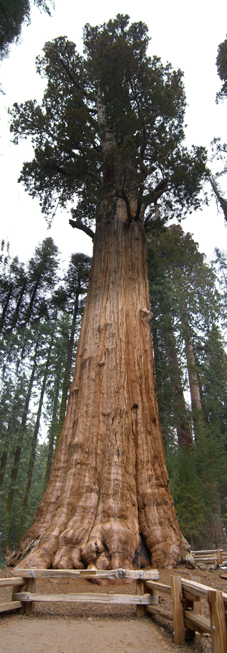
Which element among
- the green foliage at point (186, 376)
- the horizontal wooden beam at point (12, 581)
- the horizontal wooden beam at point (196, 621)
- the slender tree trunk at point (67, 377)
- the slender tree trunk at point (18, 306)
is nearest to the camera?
the horizontal wooden beam at point (196, 621)

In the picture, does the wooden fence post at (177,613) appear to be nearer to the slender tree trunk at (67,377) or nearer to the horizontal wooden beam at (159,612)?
the horizontal wooden beam at (159,612)

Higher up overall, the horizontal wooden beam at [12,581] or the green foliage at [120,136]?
the green foliage at [120,136]

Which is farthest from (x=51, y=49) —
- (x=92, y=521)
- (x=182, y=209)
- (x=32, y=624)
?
(x=32, y=624)

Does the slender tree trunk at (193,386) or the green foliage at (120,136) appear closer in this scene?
the green foliage at (120,136)

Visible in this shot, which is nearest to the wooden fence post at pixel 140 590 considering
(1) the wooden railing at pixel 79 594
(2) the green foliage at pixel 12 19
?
(1) the wooden railing at pixel 79 594

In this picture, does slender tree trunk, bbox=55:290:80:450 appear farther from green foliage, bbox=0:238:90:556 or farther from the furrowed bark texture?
the furrowed bark texture

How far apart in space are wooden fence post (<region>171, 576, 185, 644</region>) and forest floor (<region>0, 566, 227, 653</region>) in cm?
7

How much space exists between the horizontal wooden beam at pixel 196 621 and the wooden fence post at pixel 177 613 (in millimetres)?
48

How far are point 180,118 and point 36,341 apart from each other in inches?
513

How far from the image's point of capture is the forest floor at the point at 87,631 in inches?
119

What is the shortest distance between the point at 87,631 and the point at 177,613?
867mm

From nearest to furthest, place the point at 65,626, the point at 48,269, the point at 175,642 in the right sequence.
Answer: the point at 175,642
the point at 65,626
the point at 48,269

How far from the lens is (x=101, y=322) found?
27.1ft

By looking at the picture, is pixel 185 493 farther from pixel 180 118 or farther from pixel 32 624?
pixel 180 118
